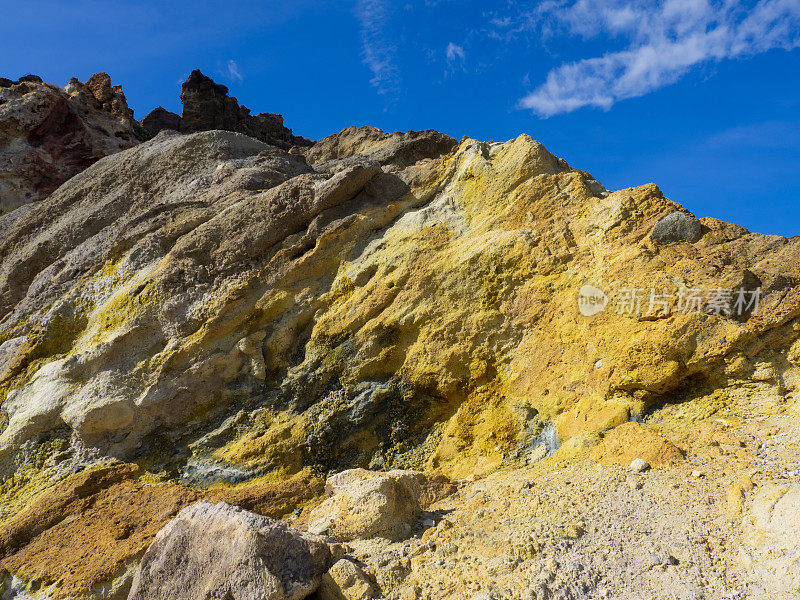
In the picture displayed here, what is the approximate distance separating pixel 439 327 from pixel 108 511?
5.26 m

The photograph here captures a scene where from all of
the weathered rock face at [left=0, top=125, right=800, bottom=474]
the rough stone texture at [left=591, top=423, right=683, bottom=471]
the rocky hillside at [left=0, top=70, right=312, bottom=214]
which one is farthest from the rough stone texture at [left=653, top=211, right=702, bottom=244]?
the rocky hillside at [left=0, top=70, right=312, bottom=214]

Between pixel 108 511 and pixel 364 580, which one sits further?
pixel 108 511

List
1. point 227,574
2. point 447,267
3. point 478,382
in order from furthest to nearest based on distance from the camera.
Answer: point 447,267 → point 478,382 → point 227,574

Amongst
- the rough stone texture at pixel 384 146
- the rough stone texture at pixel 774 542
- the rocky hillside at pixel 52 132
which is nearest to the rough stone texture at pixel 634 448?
the rough stone texture at pixel 774 542

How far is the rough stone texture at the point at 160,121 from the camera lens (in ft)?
107

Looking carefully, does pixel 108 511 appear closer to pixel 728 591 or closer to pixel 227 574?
pixel 227 574

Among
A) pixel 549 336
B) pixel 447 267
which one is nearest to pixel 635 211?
pixel 549 336

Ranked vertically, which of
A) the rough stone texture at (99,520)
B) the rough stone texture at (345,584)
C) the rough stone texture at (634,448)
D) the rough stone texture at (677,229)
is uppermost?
the rough stone texture at (677,229)

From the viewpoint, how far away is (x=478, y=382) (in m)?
8.31

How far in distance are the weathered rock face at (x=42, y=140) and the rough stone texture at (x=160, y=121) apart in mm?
6977

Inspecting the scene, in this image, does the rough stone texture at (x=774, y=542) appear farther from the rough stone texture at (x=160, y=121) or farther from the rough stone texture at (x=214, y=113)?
the rough stone texture at (x=160, y=121)

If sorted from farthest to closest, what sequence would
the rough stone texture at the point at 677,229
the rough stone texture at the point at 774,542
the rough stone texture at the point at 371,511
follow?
the rough stone texture at the point at 677,229 < the rough stone texture at the point at 371,511 < the rough stone texture at the point at 774,542

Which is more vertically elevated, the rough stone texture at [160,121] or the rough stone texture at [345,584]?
the rough stone texture at [160,121]

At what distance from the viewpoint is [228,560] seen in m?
5.08
